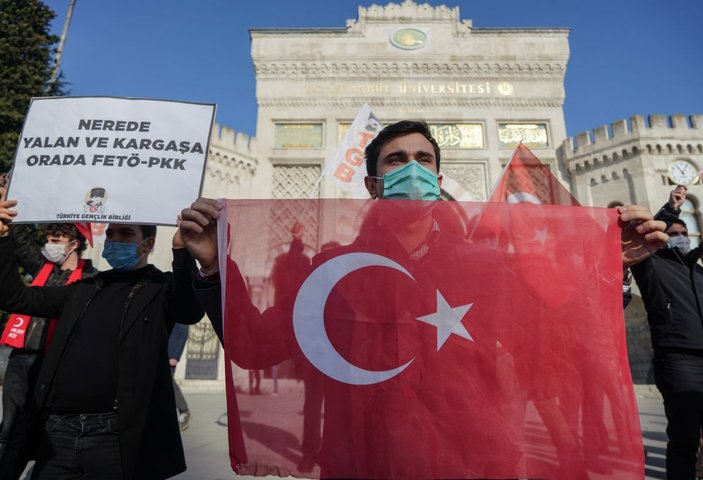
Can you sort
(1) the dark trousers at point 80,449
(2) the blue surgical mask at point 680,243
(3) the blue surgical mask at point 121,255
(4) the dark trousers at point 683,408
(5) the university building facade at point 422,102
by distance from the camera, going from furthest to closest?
(5) the university building facade at point 422,102 → (2) the blue surgical mask at point 680,243 → (4) the dark trousers at point 683,408 → (3) the blue surgical mask at point 121,255 → (1) the dark trousers at point 80,449

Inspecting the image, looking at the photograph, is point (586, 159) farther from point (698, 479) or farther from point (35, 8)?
point (35, 8)

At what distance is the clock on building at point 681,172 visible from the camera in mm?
14922


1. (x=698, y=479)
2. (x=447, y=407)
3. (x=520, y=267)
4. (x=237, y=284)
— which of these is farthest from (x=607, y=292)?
(x=698, y=479)

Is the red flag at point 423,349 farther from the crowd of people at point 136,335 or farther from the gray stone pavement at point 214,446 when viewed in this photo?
the gray stone pavement at point 214,446

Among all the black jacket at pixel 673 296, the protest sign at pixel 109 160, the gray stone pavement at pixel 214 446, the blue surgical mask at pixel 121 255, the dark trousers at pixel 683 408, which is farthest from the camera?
the gray stone pavement at pixel 214 446

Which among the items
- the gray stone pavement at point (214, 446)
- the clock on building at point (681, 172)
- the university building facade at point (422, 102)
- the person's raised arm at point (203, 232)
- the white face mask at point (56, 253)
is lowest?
the gray stone pavement at point (214, 446)

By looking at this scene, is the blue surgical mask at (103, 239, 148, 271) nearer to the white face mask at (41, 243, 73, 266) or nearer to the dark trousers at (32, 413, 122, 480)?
the dark trousers at (32, 413, 122, 480)

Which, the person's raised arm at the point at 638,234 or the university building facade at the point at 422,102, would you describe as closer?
the person's raised arm at the point at 638,234

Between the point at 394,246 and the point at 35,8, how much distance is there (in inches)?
683

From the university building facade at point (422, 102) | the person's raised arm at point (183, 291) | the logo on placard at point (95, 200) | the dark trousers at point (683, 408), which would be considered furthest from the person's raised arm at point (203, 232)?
the university building facade at point (422, 102)

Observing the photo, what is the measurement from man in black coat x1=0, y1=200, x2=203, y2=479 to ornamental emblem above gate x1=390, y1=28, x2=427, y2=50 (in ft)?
59.6

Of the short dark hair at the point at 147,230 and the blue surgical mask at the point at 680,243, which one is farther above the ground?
the blue surgical mask at the point at 680,243

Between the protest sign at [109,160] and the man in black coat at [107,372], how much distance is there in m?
0.36

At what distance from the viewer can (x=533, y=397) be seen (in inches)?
56.7
